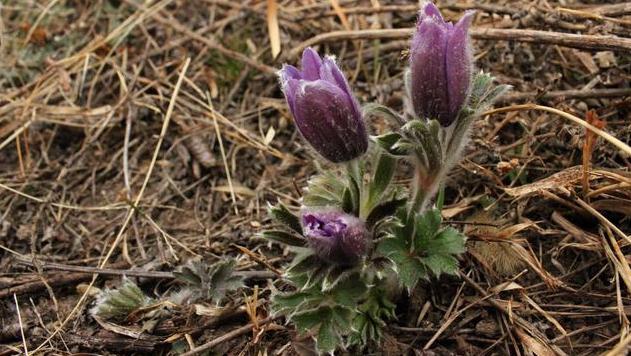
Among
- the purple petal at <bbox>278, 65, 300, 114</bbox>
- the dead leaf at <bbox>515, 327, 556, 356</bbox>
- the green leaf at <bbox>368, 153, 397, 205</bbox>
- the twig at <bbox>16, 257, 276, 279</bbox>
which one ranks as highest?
the purple petal at <bbox>278, 65, 300, 114</bbox>

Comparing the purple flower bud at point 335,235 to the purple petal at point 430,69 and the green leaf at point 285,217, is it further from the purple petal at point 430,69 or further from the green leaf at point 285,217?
the purple petal at point 430,69

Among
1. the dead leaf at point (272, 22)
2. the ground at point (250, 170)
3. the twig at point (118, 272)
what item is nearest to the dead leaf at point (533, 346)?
the ground at point (250, 170)

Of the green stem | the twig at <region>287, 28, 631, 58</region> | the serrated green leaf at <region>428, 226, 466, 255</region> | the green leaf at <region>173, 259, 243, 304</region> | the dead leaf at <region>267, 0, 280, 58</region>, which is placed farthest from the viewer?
the dead leaf at <region>267, 0, 280, 58</region>

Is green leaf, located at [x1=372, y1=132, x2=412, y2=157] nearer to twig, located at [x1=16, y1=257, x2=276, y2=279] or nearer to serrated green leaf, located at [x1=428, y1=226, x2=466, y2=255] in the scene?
serrated green leaf, located at [x1=428, y1=226, x2=466, y2=255]

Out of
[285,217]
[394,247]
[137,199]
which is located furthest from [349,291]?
[137,199]

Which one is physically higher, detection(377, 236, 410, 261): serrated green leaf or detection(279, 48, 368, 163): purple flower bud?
detection(279, 48, 368, 163): purple flower bud

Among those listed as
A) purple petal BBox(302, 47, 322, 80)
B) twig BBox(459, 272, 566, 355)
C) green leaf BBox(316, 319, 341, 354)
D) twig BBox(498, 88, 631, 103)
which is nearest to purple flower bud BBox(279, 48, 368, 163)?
purple petal BBox(302, 47, 322, 80)

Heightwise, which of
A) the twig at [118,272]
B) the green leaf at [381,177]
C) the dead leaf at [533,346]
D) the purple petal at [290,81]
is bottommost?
the dead leaf at [533,346]
